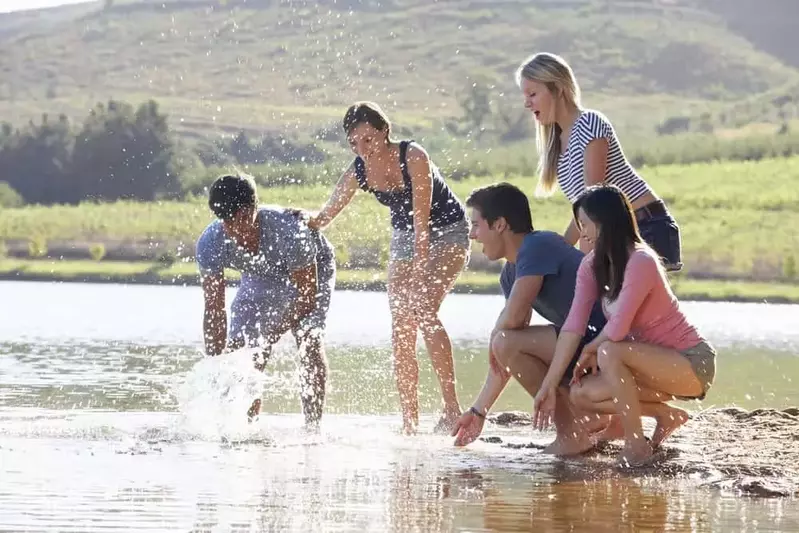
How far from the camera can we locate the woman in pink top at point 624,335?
6.42 metres

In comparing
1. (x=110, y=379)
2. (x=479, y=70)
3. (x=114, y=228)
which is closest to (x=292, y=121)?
(x=479, y=70)

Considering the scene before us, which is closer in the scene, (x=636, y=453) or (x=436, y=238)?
(x=636, y=453)

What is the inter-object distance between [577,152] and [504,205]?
488 millimetres

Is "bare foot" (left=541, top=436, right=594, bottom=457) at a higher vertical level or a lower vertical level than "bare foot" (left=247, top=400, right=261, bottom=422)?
lower

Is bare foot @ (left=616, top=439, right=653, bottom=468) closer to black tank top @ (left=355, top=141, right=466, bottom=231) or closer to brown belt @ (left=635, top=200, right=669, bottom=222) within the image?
brown belt @ (left=635, top=200, right=669, bottom=222)

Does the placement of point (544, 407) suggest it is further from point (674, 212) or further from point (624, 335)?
point (674, 212)

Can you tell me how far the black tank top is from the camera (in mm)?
8031

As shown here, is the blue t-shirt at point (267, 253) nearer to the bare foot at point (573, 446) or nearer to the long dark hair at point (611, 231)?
the bare foot at point (573, 446)

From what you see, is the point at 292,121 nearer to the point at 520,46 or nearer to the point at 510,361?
the point at 520,46

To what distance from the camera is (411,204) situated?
8.02 m

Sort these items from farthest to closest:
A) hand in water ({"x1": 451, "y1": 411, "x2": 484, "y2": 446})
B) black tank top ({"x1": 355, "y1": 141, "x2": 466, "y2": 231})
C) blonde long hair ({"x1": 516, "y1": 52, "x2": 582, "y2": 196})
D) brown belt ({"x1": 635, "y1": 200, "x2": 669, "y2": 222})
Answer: black tank top ({"x1": 355, "y1": 141, "x2": 466, "y2": 231})
blonde long hair ({"x1": 516, "y1": 52, "x2": 582, "y2": 196})
brown belt ({"x1": 635, "y1": 200, "x2": 669, "y2": 222})
hand in water ({"x1": 451, "y1": 411, "x2": 484, "y2": 446})

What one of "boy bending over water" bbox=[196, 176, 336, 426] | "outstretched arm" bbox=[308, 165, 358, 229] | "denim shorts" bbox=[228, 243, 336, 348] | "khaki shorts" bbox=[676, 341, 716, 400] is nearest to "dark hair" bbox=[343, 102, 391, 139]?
"outstretched arm" bbox=[308, 165, 358, 229]

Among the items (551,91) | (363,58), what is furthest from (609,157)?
(363,58)

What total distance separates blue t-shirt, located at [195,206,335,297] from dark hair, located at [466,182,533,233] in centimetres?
110
